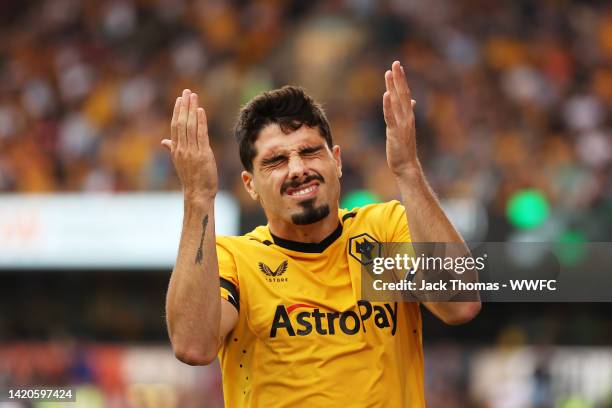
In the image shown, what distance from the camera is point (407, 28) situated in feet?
49.9

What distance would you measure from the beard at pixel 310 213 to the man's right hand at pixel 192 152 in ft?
1.23

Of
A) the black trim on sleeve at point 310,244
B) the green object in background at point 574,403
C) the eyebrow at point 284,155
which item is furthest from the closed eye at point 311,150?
the green object in background at point 574,403

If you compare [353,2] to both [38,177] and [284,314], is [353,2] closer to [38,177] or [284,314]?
[38,177]

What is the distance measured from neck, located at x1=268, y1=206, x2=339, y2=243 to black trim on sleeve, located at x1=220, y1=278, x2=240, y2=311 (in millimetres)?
350

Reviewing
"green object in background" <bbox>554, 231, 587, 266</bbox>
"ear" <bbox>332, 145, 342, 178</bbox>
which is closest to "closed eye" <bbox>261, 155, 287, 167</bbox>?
"ear" <bbox>332, 145, 342, 178</bbox>

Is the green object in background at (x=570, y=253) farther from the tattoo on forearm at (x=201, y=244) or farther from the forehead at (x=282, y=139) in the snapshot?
the tattoo on forearm at (x=201, y=244)

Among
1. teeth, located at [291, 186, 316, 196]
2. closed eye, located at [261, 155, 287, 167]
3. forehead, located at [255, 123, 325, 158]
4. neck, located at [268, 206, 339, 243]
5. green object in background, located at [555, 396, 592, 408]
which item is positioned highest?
forehead, located at [255, 123, 325, 158]

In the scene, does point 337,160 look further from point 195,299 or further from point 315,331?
point 195,299

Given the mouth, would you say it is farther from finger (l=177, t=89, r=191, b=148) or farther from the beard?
finger (l=177, t=89, r=191, b=148)

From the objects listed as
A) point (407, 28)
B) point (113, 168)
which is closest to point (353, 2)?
point (407, 28)

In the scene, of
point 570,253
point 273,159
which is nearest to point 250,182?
point 273,159

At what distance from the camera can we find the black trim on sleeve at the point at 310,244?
15.2ft

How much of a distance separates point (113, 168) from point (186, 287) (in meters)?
10.2

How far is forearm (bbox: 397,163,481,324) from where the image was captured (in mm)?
4281
